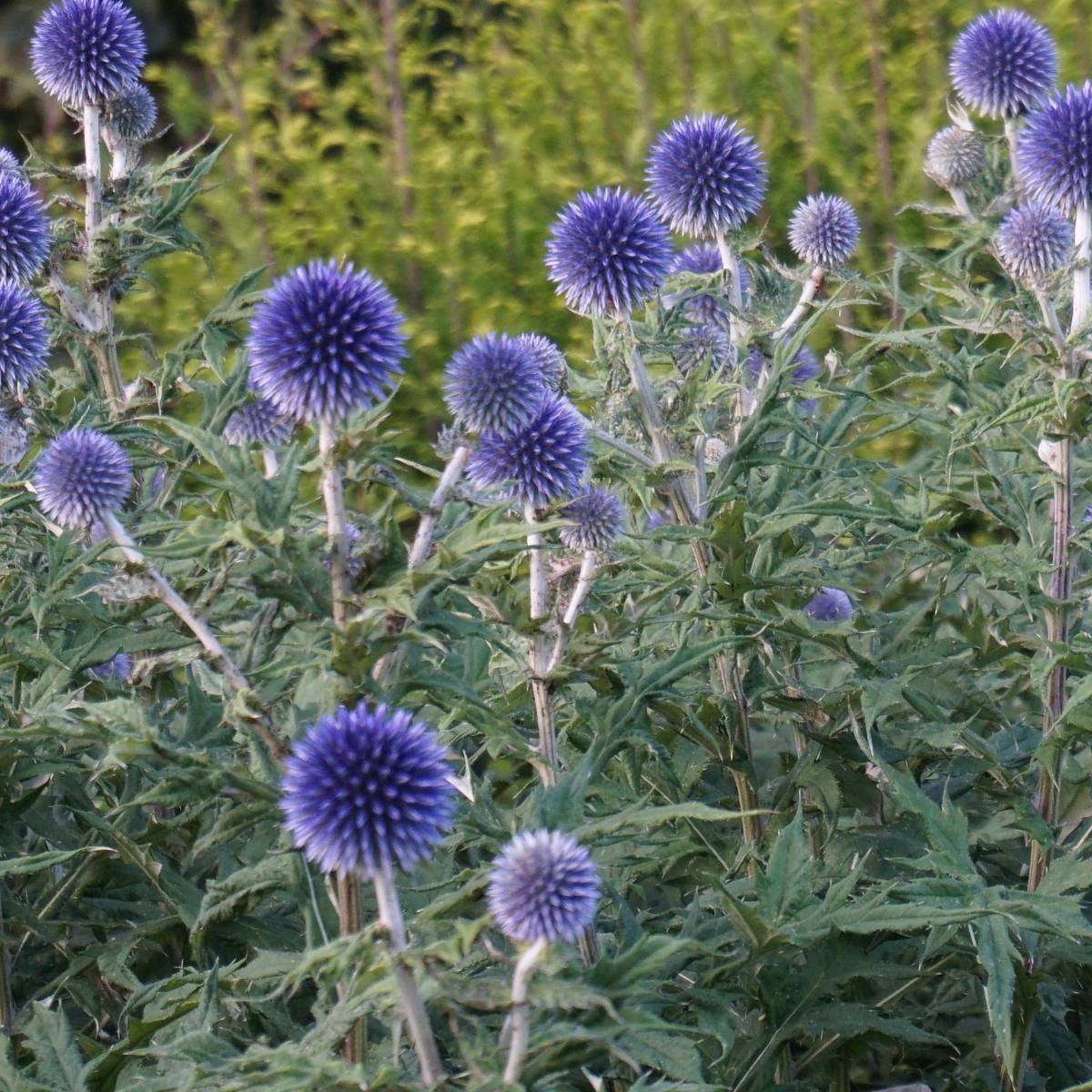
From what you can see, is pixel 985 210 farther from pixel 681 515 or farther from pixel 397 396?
pixel 397 396

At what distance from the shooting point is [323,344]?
230 centimetres

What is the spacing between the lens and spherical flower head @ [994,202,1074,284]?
340cm

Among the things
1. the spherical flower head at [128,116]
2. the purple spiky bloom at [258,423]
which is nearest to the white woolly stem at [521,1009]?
the purple spiky bloom at [258,423]

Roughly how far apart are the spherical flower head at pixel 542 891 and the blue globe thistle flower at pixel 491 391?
0.78 meters

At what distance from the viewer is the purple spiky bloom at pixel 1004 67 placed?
412 centimetres

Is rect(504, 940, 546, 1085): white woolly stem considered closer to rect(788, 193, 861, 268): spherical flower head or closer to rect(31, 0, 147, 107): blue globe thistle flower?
rect(788, 193, 861, 268): spherical flower head

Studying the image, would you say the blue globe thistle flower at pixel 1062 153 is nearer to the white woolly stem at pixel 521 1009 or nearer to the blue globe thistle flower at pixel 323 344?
the blue globe thistle flower at pixel 323 344

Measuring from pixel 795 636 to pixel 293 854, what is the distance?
1085 mm

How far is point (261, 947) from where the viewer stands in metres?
2.87

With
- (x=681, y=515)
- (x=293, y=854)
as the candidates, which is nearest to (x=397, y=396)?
(x=681, y=515)

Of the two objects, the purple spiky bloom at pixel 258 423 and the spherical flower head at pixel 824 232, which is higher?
the spherical flower head at pixel 824 232

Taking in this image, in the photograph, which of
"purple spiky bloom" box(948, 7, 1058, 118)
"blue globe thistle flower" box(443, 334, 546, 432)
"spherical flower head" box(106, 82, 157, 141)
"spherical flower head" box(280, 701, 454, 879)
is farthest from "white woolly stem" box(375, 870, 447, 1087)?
"purple spiky bloom" box(948, 7, 1058, 118)

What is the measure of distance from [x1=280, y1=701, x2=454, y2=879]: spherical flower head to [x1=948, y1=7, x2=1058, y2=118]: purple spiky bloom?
9.33 ft

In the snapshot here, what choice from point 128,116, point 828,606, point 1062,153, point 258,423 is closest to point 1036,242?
point 1062,153
